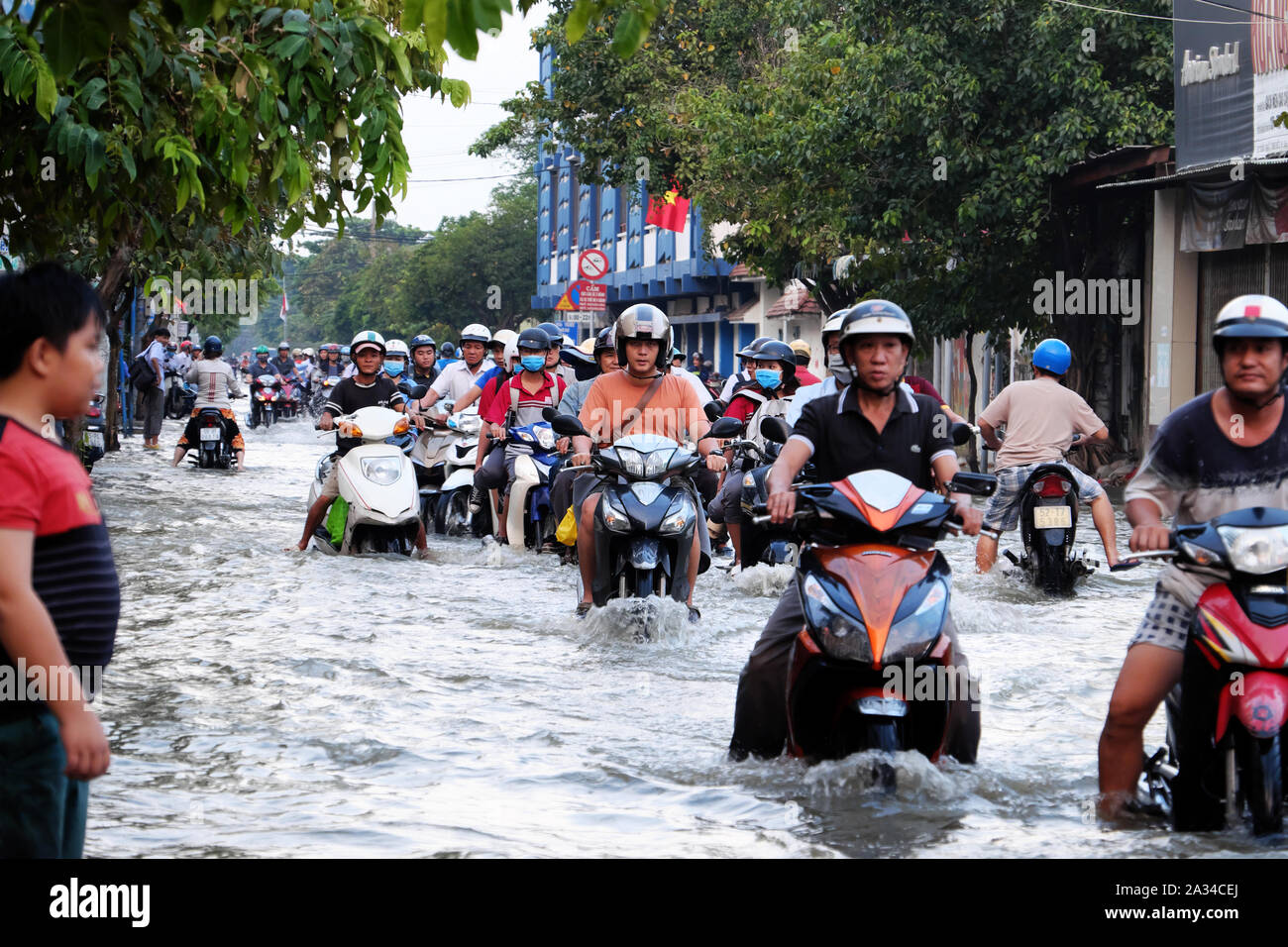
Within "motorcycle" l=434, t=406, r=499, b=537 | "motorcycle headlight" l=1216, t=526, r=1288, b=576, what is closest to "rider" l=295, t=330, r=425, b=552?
"motorcycle" l=434, t=406, r=499, b=537

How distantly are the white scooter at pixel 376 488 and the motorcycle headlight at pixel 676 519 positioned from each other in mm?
4322

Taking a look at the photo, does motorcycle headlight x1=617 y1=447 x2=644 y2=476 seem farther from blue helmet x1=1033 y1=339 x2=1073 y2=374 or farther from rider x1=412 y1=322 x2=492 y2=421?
rider x1=412 y1=322 x2=492 y2=421

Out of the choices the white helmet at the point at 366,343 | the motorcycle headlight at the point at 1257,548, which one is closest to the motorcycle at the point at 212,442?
the white helmet at the point at 366,343

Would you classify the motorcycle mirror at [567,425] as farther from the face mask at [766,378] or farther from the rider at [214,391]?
the rider at [214,391]

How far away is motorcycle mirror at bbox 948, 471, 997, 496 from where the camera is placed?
5.41 meters

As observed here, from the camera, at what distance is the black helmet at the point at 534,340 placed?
44.2 ft

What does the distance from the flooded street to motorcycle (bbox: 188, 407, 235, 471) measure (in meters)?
10.8

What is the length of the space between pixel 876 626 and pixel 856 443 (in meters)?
0.95

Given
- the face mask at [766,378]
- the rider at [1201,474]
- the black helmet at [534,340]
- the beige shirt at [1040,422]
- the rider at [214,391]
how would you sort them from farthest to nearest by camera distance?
1. the rider at [214,391]
2. the black helmet at [534,340]
3. the face mask at [766,378]
4. the beige shirt at [1040,422]
5. the rider at [1201,474]

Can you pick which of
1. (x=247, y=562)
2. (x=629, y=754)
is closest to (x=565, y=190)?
(x=247, y=562)

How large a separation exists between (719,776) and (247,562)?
7.57 metres

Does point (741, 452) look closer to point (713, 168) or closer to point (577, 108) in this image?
point (713, 168)

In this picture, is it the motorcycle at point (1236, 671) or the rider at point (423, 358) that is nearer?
the motorcycle at point (1236, 671)

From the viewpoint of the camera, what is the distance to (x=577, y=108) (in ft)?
109
